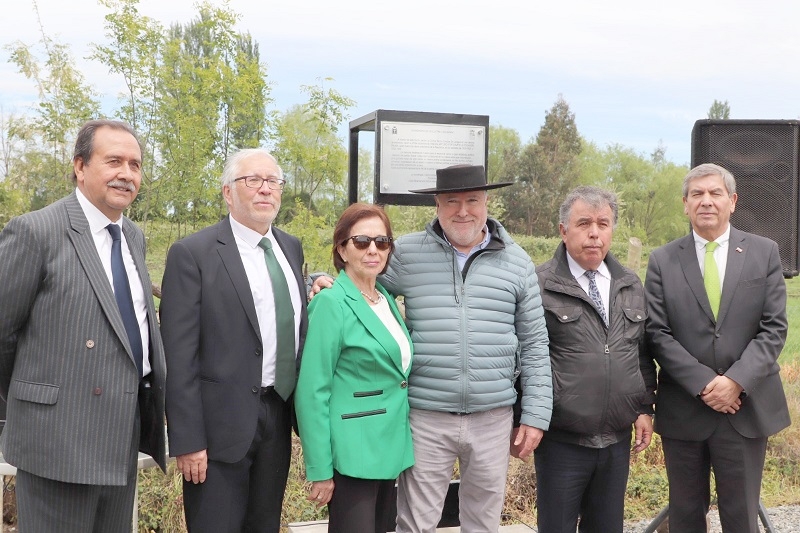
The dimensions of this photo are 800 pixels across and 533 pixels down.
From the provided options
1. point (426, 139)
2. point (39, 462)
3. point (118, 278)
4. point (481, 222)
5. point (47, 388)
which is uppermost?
point (426, 139)

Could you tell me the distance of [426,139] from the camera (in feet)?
15.0

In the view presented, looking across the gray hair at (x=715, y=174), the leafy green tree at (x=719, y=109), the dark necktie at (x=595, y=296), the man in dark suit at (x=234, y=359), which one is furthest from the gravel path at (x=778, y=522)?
the leafy green tree at (x=719, y=109)

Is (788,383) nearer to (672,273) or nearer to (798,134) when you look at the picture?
(798,134)

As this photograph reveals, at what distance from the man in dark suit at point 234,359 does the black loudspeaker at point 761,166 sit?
2976 millimetres

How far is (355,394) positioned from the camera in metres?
3.12

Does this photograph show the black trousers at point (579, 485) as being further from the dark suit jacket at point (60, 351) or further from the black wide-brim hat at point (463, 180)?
the dark suit jacket at point (60, 351)

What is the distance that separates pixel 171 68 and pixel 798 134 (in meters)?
5.80

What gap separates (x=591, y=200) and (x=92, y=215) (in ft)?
7.11

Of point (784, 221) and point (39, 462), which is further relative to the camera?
point (784, 221)

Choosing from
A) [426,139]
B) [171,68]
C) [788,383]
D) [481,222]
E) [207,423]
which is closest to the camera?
[207,423]

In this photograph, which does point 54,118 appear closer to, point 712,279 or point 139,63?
point 139,63

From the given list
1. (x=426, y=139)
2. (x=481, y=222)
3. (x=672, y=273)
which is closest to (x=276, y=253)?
(x=481, y=222)

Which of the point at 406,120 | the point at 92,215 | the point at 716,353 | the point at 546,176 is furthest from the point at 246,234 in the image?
the point at 546,176

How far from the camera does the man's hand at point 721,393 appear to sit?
12.2 feet
